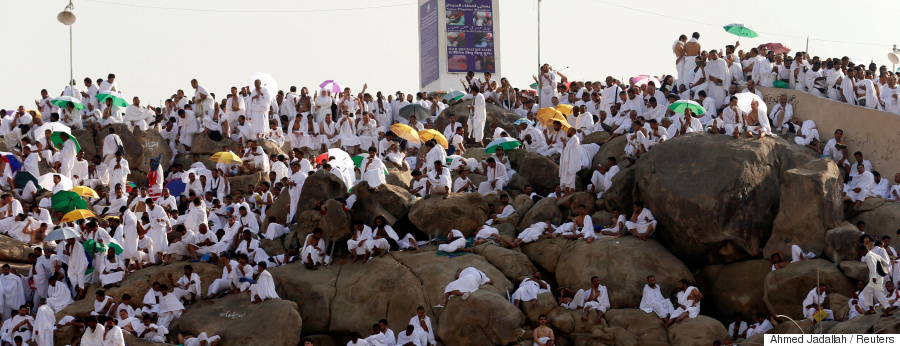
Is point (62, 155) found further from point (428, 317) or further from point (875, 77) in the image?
point (875, 77)

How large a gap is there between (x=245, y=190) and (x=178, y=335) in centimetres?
754

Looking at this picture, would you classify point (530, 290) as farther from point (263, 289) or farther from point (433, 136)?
point (433, 136)

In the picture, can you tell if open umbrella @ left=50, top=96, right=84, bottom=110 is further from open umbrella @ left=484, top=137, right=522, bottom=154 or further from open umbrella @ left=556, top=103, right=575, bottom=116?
open umbrella @ left=556, top=103, right=575, bottom=116

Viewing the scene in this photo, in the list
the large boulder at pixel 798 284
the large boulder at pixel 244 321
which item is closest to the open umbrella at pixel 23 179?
the large boulder at pixel 244 321

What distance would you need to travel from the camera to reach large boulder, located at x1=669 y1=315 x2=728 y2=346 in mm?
19281

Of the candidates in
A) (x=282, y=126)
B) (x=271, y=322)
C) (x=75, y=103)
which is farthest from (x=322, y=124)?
(x=271, y=322)

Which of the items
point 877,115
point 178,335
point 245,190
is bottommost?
point 178,335

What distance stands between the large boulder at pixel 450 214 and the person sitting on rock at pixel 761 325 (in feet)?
20.1

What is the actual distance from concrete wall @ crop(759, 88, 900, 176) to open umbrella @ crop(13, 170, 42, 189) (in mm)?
18940

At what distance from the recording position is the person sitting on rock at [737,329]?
65.5ft

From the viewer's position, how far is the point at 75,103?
96.4ft

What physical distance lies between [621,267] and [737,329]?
100 inches

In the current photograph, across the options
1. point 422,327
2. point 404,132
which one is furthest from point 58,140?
point 422,327

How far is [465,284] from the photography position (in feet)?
67.4
